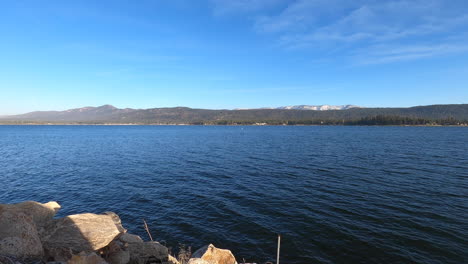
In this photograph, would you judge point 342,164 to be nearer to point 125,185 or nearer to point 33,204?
point 125,185

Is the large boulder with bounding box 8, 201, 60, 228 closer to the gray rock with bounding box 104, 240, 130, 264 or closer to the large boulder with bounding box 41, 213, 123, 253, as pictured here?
the large boulder with bounding box 41, 213, 123, 253

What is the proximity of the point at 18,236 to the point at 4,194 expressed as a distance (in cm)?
2833

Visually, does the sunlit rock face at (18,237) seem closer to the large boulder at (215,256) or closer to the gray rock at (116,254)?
the gray rock at (116,254)

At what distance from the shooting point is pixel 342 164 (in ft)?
147

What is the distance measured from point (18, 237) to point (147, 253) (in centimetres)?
574

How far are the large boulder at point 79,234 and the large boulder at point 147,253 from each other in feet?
4.74

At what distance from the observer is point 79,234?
1087 centimetres

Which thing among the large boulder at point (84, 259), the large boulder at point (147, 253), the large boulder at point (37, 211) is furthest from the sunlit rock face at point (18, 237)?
the large boulder at point (147, 253)

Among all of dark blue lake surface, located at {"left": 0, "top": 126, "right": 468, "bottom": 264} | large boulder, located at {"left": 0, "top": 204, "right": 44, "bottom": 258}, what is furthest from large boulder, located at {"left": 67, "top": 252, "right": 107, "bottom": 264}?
dark blue lake surface, located at {"left": 0, "top": 126, "right": 468, "bottom": 264}

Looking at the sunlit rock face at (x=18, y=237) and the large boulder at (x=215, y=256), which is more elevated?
the sunlit rock face at (x=18, y=237)

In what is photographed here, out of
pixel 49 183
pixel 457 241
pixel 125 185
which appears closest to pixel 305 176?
pixel 457 241

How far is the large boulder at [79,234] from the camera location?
10.5m

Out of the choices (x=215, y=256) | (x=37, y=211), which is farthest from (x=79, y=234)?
(x=215, y=256)

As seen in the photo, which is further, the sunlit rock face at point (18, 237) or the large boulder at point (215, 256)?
the large boulder at point (215, 256)
